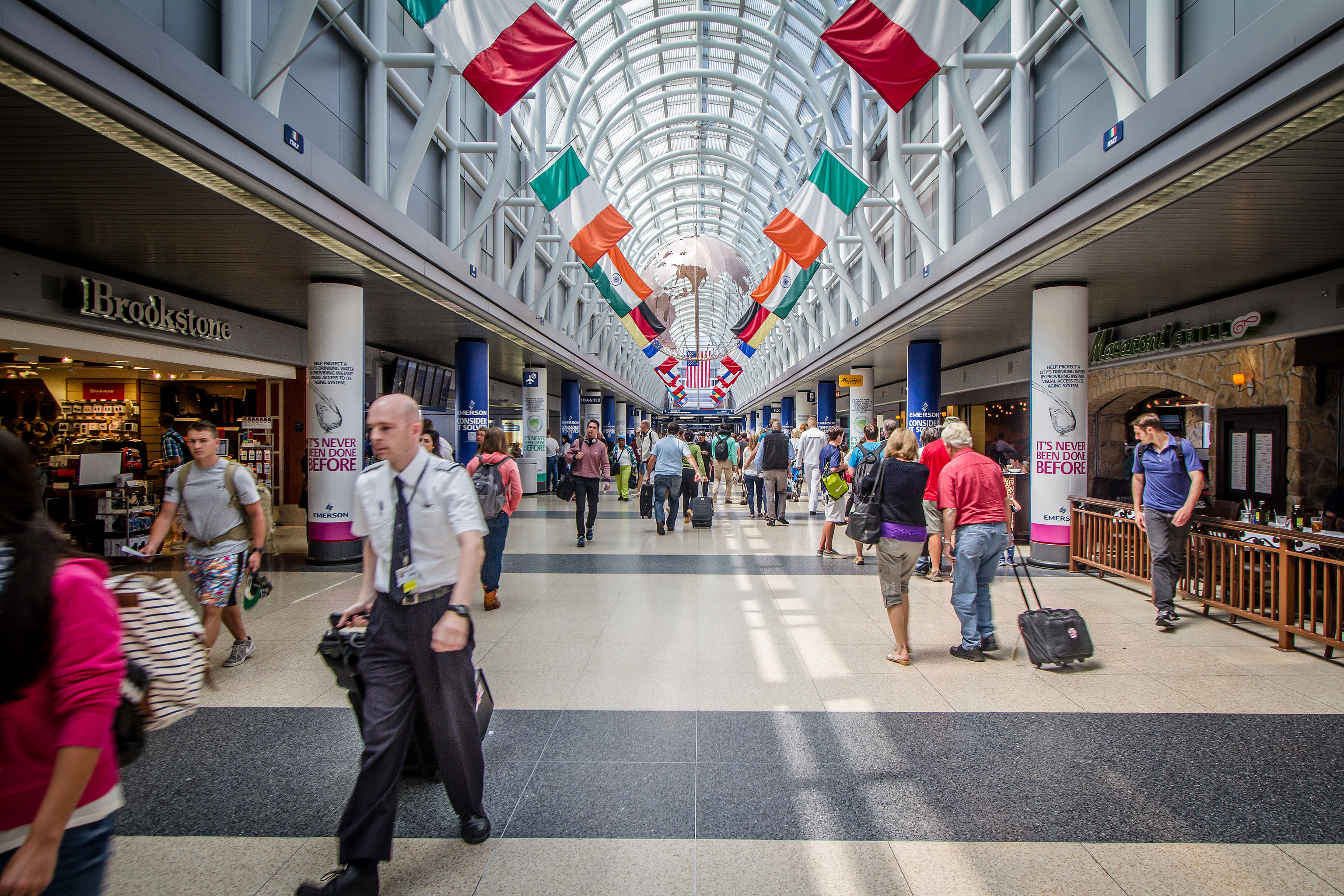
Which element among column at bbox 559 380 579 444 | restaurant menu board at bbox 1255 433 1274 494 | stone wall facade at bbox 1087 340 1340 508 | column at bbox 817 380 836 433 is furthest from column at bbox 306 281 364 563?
column at bbox 817 380 836 433

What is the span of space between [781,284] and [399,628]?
1690 cm

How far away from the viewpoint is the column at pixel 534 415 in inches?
865

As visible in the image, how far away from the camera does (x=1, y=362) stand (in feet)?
34.8

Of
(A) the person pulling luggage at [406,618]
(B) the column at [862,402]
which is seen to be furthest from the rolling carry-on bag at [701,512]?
(B) the column at [862,402]

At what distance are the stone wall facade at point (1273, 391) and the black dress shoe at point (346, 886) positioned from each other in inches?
476

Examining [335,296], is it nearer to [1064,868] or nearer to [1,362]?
[1,362]

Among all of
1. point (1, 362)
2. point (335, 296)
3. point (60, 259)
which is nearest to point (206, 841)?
point (335, 296)

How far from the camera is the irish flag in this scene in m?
6.98

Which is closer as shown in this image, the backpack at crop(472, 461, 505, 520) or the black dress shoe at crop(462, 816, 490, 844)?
the black dress shoe at crop(462, 816, 490, 844)

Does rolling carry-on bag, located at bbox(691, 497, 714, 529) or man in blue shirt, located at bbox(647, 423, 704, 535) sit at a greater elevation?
man in blue shirt, located at bbox(647, 423, 704, 535)

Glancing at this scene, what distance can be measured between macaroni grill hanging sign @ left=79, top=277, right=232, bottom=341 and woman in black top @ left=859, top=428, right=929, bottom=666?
9716 millimetres

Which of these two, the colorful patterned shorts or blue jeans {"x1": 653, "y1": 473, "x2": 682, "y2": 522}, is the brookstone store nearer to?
blue jeans {"x1": 653, "y1": 473, "x2": 682, "y2": 522}

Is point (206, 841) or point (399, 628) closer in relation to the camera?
point (399, 628)

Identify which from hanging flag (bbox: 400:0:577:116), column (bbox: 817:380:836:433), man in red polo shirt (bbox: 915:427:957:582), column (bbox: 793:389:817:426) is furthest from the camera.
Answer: column (bbox: 793:389:817:426)
